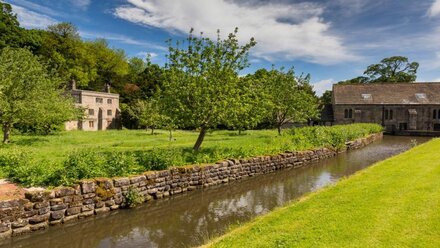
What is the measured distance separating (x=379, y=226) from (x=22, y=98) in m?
25.0

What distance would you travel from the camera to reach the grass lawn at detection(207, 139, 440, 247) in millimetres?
7715

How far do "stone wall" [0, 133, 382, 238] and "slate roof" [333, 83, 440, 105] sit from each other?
174ft

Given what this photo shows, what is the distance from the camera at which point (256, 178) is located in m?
20.5

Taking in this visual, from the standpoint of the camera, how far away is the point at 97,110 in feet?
188

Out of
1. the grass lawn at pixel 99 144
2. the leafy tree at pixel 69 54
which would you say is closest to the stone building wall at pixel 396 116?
the grass lawn at pixel 99 144

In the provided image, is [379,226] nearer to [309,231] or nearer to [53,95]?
[309,231]

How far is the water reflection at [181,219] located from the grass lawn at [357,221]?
2.40 meters

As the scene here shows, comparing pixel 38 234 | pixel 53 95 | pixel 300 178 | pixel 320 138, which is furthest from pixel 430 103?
pixel 38 234

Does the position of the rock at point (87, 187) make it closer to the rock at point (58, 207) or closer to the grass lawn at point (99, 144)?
the rock at point (58, 207)

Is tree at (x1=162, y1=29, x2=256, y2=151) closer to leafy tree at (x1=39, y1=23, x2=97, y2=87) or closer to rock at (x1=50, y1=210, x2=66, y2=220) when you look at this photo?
rock at (x1=50, y1=210, x2=66, y2=220)

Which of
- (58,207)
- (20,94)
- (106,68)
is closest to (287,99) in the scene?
(20,94)

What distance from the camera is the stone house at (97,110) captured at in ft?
176

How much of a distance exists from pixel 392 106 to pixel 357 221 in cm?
6295

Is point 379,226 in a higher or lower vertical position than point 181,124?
lower
